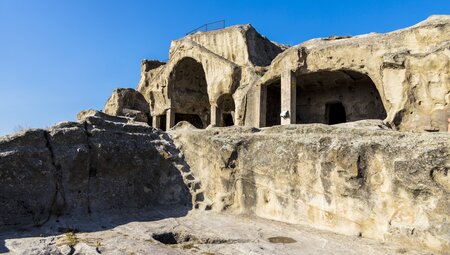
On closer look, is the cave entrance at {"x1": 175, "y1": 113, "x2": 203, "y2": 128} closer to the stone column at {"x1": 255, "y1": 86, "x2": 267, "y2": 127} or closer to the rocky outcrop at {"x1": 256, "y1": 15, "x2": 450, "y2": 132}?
the stone column at {"x1": 255, "y1": 86, "x2": 267, "y2": 127}

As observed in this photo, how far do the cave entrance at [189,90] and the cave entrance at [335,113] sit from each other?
7984 millimetres

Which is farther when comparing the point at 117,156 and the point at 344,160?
the point at 117,156

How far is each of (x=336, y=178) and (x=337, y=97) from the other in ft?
37.9

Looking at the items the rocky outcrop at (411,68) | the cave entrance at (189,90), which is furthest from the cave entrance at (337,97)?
the cave entrance at (189,90)

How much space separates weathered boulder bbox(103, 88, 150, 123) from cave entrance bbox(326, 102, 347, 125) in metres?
9.22

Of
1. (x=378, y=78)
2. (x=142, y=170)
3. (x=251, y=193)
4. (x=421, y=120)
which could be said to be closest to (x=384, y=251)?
(x=251, y=193)

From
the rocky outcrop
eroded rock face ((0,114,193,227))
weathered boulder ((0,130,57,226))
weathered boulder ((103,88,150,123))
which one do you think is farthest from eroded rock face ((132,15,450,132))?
weathered boulder ((0,130,57,226))

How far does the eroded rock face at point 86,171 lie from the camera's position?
5.18 meters

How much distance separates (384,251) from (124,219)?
3476 mm

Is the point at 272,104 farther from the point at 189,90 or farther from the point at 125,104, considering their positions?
the point at 125,104

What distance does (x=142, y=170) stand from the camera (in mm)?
6555

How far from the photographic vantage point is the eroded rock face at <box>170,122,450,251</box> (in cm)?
419

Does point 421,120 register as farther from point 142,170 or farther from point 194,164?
point 142,170

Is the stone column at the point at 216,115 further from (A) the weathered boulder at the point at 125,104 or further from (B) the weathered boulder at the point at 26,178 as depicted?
(B) the weathered boulder at the point at 26,178
